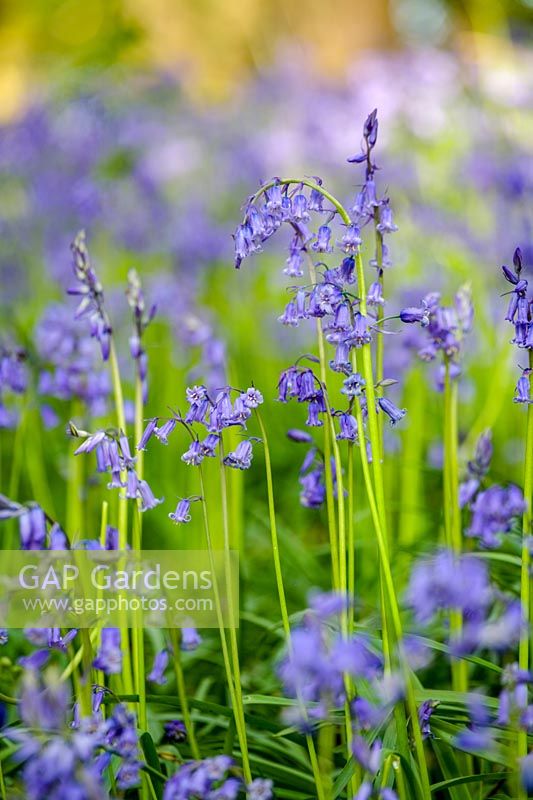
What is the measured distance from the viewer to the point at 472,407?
14.7ft

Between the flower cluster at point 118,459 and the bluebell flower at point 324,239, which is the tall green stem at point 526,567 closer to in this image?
the bluebell flower at point 324,239

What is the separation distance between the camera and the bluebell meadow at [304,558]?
1.47m

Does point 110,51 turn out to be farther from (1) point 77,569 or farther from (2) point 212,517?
(1) point 77,569

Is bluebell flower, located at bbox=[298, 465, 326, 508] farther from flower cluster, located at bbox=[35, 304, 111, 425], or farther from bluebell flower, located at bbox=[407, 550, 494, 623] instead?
flower cluster, located at bbox=[35, 304, 111, 425]

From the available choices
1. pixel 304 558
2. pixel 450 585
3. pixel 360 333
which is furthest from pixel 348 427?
pixel 304 558

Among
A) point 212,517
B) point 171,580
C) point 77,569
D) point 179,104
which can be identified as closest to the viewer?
point 77,569

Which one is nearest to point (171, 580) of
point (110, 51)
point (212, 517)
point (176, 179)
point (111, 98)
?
point (212, 517)

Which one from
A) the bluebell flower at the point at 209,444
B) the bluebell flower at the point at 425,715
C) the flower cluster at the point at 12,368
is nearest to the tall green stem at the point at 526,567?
the bluebell flower at the point at 425,715

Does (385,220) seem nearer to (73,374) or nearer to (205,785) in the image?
(205,785)

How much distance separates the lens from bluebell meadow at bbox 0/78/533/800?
1472 mm

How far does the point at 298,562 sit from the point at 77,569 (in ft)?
4.79

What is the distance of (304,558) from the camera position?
3094 millimetres

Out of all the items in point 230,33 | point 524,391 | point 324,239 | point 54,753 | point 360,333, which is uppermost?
point 230,33

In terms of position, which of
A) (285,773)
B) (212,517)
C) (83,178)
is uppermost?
(83,178)
